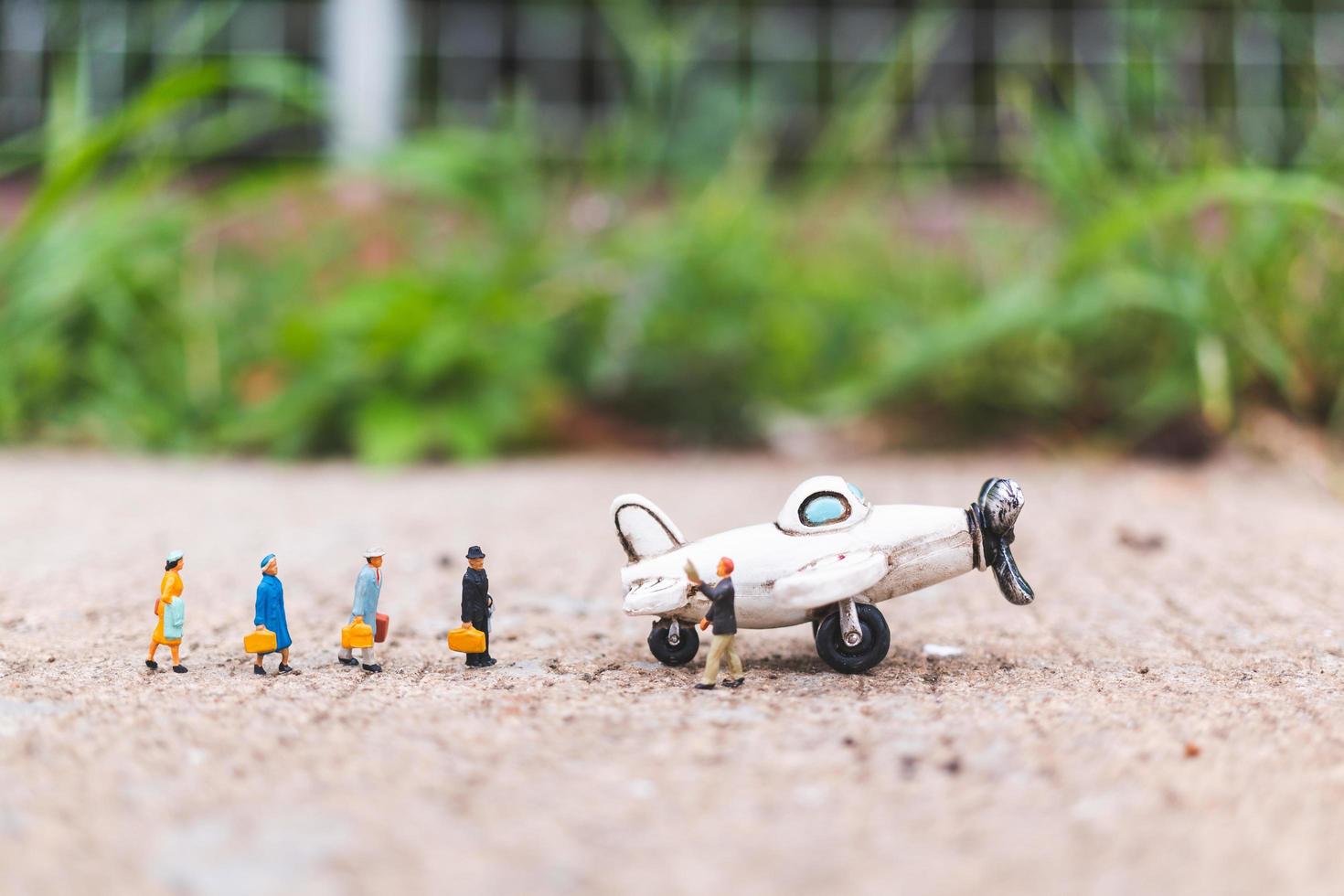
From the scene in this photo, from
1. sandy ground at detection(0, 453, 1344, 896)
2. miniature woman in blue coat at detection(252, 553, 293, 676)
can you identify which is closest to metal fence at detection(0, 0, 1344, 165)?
sandy ground at detection(0, 453, 1344, 896)

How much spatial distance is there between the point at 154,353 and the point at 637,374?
138 cm

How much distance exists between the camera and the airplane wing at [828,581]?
3.83ft

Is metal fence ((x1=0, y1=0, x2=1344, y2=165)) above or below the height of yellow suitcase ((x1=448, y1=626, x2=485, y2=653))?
above

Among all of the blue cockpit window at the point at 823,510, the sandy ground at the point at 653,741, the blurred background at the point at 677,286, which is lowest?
the sandy ground at the point at 653,741

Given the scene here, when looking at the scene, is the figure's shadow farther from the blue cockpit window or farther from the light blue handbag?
the light blue handbag

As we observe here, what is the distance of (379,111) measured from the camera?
5273 mm

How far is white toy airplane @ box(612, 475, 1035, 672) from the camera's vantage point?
3.92ft

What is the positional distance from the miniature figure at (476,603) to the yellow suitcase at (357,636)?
10cm

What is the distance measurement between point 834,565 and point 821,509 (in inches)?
2.8

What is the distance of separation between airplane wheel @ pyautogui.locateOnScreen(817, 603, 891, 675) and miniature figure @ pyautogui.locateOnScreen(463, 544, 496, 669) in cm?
36

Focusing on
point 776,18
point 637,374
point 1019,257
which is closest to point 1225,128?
point 1019,257

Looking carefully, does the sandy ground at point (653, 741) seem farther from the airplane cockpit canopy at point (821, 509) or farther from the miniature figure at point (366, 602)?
the airplane cockpit canopy at point (821, 509)

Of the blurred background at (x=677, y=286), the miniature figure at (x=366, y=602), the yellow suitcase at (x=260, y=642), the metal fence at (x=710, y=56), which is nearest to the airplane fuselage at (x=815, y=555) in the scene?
the miniature figure at (x=366, y=602)

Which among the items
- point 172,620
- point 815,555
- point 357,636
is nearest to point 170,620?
point 172,620
